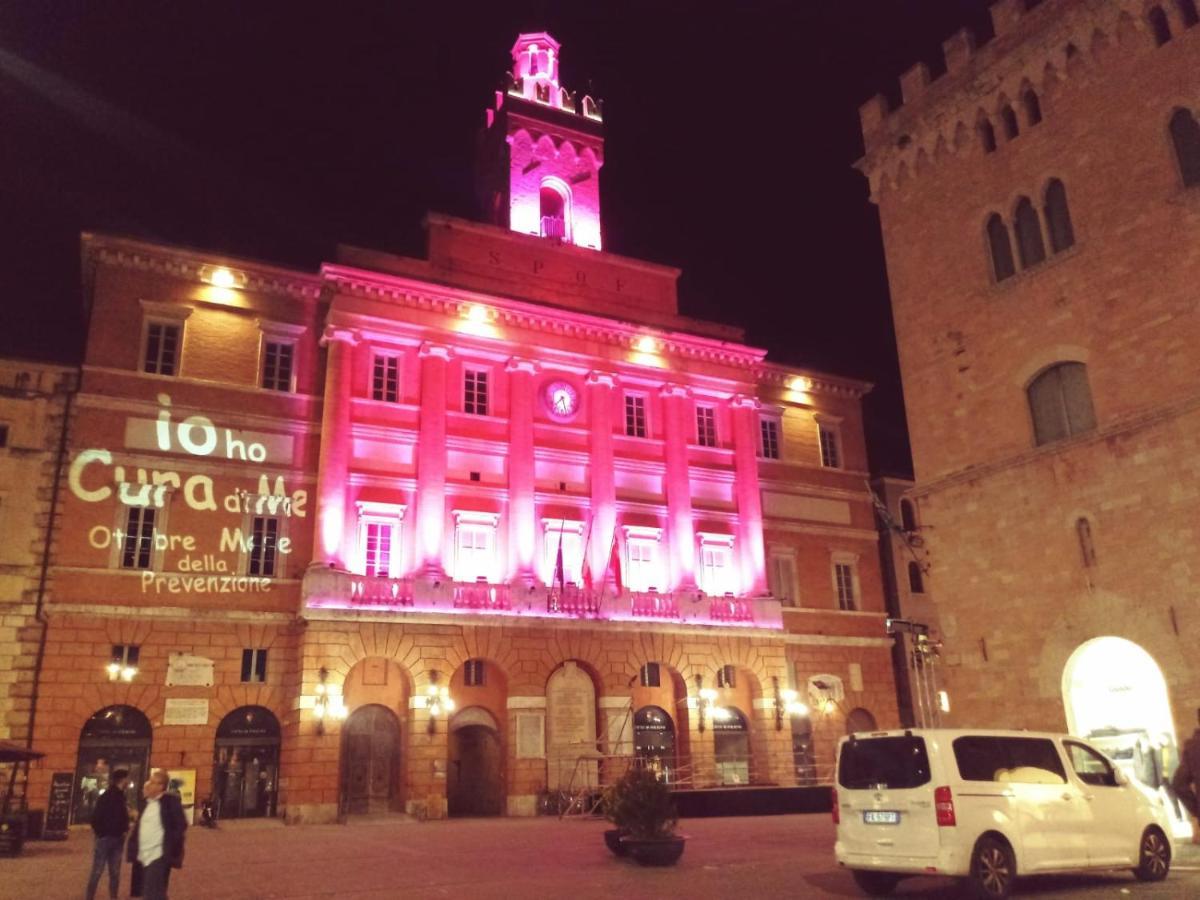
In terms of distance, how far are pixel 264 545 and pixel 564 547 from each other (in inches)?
340

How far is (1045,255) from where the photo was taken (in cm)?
1845

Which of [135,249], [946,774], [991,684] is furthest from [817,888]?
[135,249]

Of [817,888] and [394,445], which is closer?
[817,888]

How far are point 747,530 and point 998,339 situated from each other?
14240 millimetres

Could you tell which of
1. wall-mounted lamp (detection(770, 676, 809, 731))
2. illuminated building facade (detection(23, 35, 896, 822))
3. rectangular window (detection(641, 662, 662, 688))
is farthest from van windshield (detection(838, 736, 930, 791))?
wall-mounted lamp (detection(770, 676, 809, 731))

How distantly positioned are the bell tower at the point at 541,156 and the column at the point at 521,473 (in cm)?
561

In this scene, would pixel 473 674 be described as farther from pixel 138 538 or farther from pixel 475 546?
pixel 138 538

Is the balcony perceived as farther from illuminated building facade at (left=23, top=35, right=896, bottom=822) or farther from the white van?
the white van

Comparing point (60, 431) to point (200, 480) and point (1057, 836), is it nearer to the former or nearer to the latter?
Result: point (200, 480)

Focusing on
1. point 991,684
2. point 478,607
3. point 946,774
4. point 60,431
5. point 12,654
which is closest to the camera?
point 946,774

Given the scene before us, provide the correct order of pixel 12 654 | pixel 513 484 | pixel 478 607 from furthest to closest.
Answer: pixel 513 484
pixel 478 607
pixel 12 654

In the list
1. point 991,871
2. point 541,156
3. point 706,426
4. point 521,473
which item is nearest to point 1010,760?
point 991,871

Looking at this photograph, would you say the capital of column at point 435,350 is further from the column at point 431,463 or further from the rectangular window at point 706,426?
the rectangular window at point 706,426

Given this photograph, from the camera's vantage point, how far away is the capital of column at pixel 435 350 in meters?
28.8
